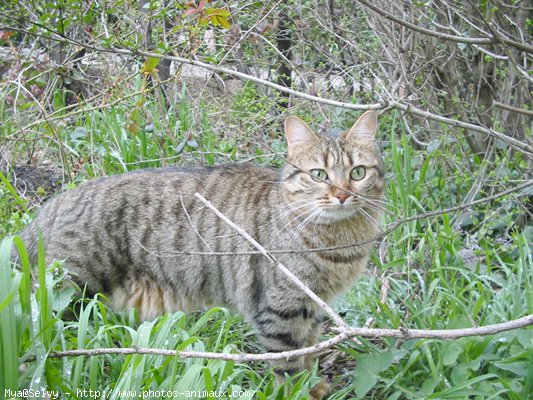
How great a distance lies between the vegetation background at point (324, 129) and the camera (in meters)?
3.09

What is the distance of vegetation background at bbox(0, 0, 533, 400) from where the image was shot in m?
3.09

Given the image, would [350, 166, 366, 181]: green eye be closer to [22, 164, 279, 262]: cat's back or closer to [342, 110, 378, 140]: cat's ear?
[342, 110, 378, 140]: cat's ear

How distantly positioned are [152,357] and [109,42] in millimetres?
2126

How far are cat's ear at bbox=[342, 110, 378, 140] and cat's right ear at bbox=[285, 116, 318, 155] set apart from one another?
0.18m

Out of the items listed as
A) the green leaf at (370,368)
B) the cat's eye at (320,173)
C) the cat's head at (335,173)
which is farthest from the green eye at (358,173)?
the green leaf at (370,368)

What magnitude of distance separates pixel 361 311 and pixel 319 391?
2.09ft

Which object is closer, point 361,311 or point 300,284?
point 300,284

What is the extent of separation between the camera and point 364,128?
3951mm

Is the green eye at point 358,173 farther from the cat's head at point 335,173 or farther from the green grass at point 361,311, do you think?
the green grass at point 361,311

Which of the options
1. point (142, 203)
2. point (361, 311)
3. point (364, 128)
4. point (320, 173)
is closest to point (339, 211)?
point (320, 173)

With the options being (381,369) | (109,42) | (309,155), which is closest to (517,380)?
(381,369)

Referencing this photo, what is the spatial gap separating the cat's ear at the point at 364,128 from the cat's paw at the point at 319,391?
1.28 meters

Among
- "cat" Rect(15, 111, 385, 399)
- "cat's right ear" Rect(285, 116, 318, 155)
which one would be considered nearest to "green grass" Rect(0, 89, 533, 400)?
"cat" Rect(15, 111, 385, 399)

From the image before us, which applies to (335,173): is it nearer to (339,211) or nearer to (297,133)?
(339,211)
